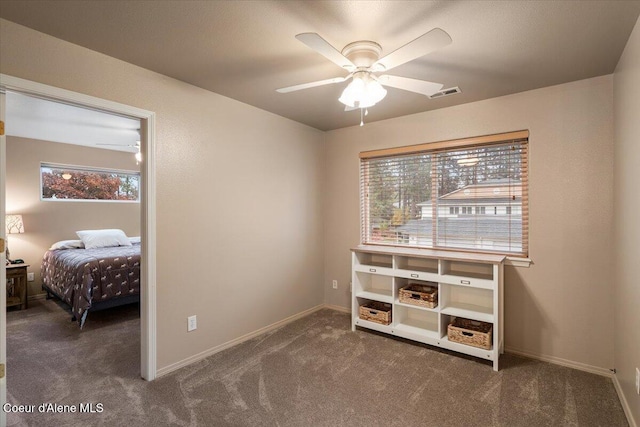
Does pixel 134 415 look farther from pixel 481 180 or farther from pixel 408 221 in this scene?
pixel 481 180

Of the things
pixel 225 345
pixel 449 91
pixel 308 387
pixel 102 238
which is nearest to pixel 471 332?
pixel 308 387

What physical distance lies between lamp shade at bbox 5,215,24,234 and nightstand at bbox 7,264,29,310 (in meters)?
0.59

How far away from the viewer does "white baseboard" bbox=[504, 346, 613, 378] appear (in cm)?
248

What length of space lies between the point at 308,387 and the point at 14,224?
16.0 ft

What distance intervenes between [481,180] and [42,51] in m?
3.50

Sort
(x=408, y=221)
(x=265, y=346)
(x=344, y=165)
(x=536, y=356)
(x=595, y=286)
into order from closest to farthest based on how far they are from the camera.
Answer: (x=595, y=286)
(x=536, y=356)
(x=265, y=346)
(x=408, y=221)
(x=344, y=165)

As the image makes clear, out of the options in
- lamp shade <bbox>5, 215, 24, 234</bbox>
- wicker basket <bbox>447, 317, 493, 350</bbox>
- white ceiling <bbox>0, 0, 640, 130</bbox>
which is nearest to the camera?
white ceiling <bbox>0, 0, 640, 130</bbox>

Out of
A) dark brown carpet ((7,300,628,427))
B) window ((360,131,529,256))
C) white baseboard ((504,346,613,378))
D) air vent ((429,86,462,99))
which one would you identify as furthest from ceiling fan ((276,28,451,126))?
white baseboard ((504,346,613,378))

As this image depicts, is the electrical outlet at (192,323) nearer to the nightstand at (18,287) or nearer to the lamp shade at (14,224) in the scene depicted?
the nightstand at (18,287)

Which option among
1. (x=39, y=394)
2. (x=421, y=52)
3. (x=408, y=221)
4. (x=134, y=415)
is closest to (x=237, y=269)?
(x=134, y=415)

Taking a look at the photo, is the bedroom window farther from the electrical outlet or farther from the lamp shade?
the electrical outlet

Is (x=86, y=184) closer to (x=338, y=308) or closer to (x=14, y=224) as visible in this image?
(x=14, y=224)

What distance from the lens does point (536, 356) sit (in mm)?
2760

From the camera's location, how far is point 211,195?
2852 mm
